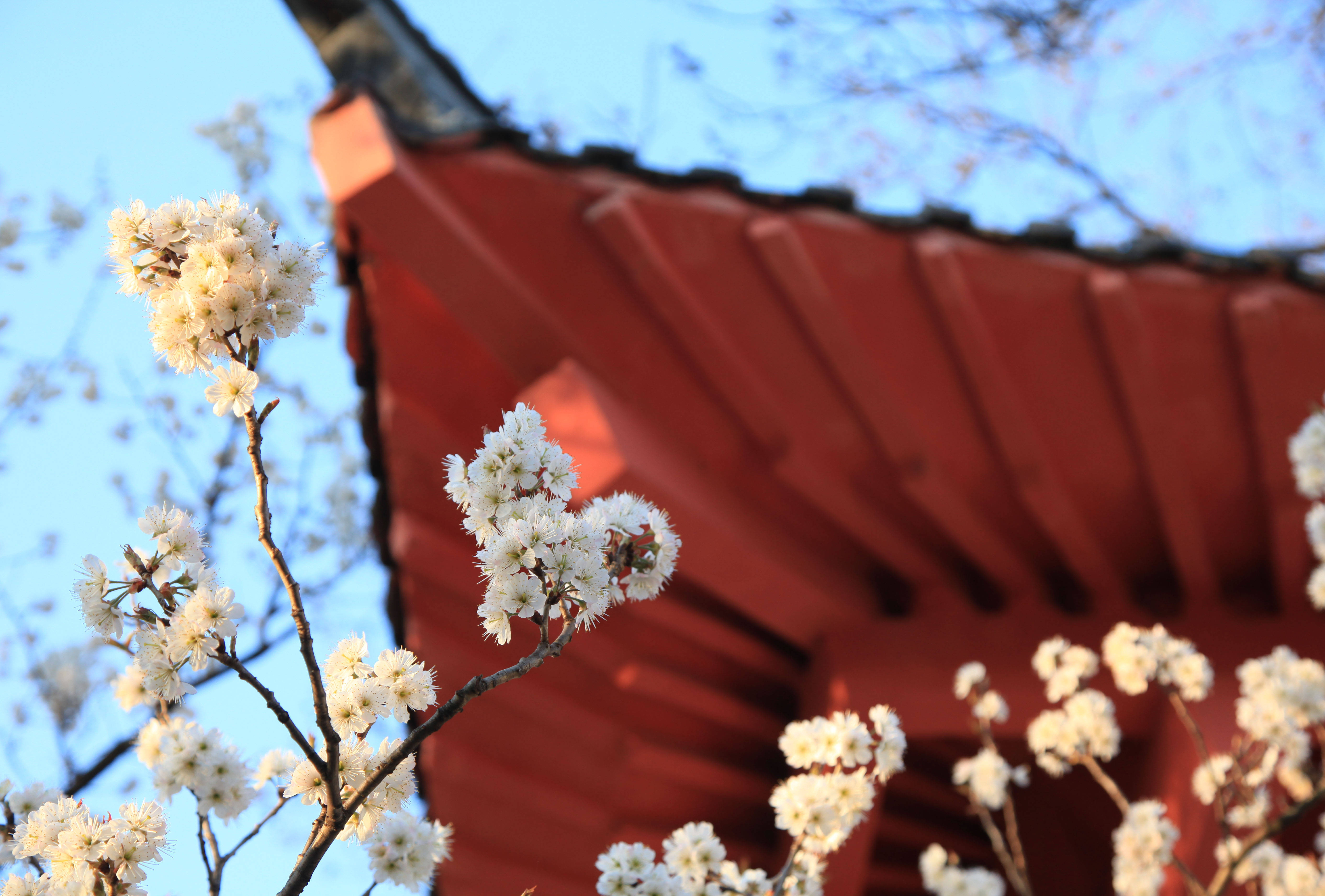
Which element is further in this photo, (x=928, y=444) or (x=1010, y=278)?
(x=928, y=444)

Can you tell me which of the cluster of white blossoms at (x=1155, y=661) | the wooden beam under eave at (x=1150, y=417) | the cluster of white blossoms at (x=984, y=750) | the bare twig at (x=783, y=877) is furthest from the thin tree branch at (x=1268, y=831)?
the bare twig at (x=783, y=877)

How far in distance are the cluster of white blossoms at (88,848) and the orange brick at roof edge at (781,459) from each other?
1187 millimetres

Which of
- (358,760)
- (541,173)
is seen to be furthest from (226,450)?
(358,760)

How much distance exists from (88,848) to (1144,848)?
2.53 meters

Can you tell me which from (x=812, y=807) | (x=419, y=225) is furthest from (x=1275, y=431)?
(x=419, y=225)

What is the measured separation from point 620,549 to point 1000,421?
158 cm

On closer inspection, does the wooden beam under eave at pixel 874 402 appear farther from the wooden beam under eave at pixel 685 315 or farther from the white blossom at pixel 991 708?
the white blossom at pixel 991 708

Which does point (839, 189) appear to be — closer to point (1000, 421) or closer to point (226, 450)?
point (1000, 421)

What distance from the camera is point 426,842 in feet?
5.04

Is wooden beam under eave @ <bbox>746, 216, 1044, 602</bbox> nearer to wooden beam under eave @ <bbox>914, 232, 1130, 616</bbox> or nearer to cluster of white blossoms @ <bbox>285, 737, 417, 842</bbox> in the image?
wooden beam under eave @ <bbox>914, 232, 1130, 616</bbox>

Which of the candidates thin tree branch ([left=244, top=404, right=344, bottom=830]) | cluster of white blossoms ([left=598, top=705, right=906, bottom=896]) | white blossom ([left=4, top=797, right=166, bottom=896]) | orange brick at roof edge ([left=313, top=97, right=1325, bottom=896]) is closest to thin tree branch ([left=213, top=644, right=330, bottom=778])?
thin tree branch ([left=244, top=404, right=344, bottom=830])

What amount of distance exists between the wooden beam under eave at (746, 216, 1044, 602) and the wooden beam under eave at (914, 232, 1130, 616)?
0.52ft

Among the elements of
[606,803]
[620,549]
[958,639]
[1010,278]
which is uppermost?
[1010,278]

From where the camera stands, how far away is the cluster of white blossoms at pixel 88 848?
1310mm
